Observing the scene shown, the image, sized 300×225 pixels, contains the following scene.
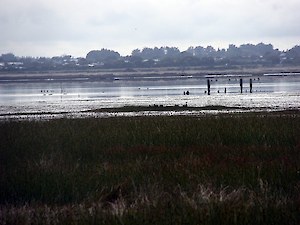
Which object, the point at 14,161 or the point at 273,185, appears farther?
the point at 14,161

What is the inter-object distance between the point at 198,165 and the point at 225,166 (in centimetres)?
58

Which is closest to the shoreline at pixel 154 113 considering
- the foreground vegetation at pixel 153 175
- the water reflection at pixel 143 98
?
the water reflection at pixel 143 98

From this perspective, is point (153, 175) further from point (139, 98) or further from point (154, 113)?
point (139, 98)

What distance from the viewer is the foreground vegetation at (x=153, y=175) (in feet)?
27.8

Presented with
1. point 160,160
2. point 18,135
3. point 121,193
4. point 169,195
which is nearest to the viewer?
point 169,195

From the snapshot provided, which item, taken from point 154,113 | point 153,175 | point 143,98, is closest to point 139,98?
point 143,98

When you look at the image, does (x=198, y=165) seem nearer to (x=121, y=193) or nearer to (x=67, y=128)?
(x=121, y=193)

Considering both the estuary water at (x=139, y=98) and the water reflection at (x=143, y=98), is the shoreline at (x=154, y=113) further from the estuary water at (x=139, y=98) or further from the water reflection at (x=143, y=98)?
the water reflection at (x=143, y=98)

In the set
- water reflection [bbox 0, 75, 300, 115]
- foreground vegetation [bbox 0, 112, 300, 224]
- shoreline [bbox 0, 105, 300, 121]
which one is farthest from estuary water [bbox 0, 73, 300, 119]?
foreground vegetation [bbox 0, 112, 300, 224]

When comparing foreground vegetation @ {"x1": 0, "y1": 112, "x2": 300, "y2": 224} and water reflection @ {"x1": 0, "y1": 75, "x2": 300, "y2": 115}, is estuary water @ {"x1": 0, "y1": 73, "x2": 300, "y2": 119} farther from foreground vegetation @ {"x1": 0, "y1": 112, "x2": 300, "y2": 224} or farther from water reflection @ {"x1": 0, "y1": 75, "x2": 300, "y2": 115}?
foreground vegetation @ {"x1": 0, "y1": 112, "x2": 300, "y2": 224}

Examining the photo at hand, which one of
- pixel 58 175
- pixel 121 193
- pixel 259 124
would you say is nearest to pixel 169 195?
pixel 121 193

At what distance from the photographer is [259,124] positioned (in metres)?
18.2

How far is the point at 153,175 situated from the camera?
1143 cm

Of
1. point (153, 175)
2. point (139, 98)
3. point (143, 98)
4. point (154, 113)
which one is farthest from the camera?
point (139, 98)
